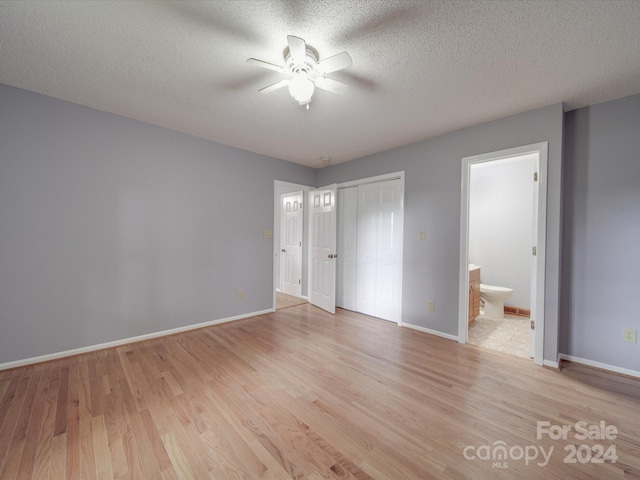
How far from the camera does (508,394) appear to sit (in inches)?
76.8

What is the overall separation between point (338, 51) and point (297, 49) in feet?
1.31

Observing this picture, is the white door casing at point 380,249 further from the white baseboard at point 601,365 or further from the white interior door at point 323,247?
the white baseboard at point 601,365

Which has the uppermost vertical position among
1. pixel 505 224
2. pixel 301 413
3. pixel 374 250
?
pixel 505 224

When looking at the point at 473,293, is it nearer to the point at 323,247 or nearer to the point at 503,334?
the point at 503,334

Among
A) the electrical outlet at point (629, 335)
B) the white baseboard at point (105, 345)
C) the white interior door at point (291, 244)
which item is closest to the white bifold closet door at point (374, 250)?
the white interior door at point (291, 244)

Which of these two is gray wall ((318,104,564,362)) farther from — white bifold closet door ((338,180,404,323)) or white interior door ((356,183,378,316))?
white interior door ((356,183,378,316))

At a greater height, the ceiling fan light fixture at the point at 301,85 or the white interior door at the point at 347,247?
the ceiling fan light fixture at the point at 301,85

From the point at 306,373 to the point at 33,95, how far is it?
11.8 ft

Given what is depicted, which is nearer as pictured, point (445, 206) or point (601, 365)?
point (601, 365)

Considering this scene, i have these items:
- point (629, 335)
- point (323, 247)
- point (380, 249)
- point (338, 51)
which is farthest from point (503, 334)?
point (338, 51)

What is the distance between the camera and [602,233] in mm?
2324

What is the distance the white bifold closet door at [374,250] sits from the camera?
360 cm

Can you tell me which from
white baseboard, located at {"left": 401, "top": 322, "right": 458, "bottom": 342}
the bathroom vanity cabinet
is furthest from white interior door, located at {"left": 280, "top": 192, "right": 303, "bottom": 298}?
the bathroom vanity cabinet

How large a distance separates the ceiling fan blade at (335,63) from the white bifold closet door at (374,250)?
2.16 m
